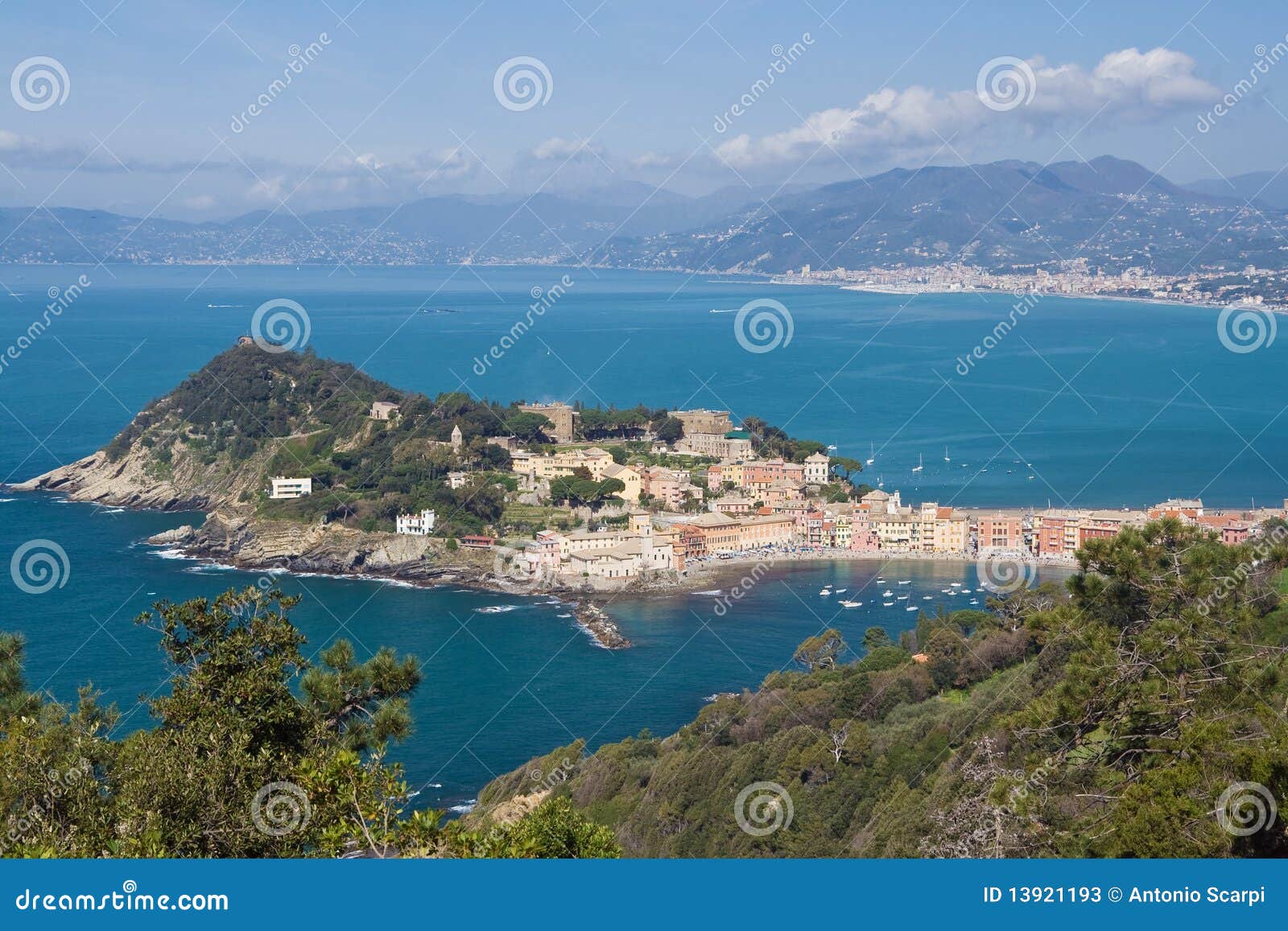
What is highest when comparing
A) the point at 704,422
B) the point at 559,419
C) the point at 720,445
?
the point at 704,422

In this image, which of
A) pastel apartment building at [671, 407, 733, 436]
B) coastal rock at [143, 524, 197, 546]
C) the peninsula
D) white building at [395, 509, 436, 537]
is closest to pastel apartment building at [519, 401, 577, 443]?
the peninsula

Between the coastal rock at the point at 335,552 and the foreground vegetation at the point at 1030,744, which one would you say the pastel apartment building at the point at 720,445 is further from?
the foreground vegetation at the point at 1030,744

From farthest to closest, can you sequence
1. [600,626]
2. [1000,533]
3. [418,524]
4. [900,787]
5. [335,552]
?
[418,524], [335,552], [1000,533], [600,626], [900,787]

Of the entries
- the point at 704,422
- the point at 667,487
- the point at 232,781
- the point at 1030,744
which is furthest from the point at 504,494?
the point at 232,781

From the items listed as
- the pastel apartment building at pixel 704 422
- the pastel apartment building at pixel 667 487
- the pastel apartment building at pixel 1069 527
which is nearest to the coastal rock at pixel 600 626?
the pastel apartment building at pixel 667 487

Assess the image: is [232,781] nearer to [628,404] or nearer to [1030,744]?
[1030,744]

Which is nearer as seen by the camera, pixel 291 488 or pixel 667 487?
pixel 667 487
